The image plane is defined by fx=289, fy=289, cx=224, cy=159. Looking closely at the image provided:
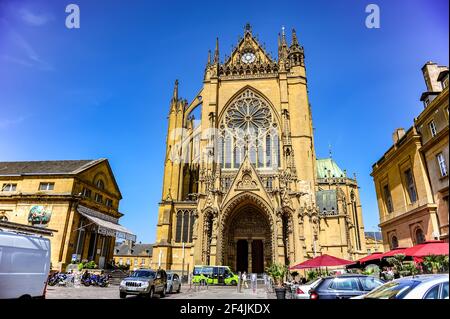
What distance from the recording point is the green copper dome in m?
58.4

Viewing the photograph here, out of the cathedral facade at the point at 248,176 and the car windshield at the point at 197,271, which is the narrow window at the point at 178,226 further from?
the car windshield at the point at 197,271

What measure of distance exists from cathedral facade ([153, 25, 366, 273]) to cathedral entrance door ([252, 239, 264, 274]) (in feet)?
0.39

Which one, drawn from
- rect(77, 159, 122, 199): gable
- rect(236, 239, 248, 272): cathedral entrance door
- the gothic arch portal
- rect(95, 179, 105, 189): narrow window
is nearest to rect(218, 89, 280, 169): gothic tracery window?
the gothic arch portal

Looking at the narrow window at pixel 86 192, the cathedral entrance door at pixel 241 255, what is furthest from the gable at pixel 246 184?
the narrow window at pixel 86 192

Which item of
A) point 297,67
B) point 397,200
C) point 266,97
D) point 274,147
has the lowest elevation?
point 397,200

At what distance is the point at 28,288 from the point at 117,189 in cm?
3185

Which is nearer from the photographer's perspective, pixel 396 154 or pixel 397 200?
pixel 396 154

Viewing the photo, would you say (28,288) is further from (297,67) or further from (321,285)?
(297,67)

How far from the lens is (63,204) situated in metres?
29.8

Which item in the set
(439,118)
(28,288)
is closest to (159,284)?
(28,288)

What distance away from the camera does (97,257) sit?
3431cm

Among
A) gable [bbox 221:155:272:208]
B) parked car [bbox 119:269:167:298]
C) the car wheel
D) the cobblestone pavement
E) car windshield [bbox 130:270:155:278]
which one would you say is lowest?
the cobblestone pavement

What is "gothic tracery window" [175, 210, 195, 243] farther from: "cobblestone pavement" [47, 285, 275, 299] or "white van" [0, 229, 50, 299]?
"white van" [0, 229, 50, 299]

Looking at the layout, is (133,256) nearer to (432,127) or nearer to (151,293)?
(151,293)
